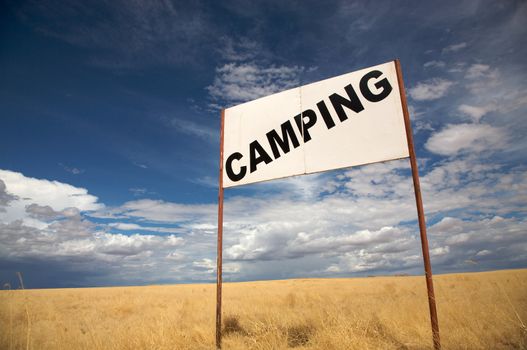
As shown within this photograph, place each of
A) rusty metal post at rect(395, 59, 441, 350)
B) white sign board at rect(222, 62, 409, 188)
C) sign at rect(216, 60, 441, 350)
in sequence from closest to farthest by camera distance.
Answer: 1. rusty metal post at rect(395, 59, 441, 350)
2. sign at rect(216, 60, 441, 350)
3. white sign board at rect(222, 62, 409, 188)

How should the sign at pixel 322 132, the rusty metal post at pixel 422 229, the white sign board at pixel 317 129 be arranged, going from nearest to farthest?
the rusty metal post at pixel 422 229
the sign at pixel 322 132
the white sign board at pixel 317 129

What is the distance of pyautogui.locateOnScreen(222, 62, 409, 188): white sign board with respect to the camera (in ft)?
16.6

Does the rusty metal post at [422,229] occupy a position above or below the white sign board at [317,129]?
below

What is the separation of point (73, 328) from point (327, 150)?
877cm

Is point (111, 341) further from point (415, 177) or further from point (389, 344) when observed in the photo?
point (415, 177)

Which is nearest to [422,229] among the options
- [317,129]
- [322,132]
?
[322,132]

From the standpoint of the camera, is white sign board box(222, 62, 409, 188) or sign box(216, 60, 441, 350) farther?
white sign board box(222, 62, 409, 188)

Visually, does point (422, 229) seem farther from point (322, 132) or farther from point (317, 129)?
point (317, 129)

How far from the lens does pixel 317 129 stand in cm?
570

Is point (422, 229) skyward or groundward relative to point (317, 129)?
groundward

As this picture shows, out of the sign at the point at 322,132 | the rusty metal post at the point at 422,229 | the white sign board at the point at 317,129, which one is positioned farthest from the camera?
the white sign board at the point at 317,129

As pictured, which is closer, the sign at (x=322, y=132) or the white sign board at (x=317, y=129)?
the sign at (x=322, y=132)

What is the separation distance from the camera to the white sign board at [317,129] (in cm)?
506

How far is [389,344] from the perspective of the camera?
16.5ft
